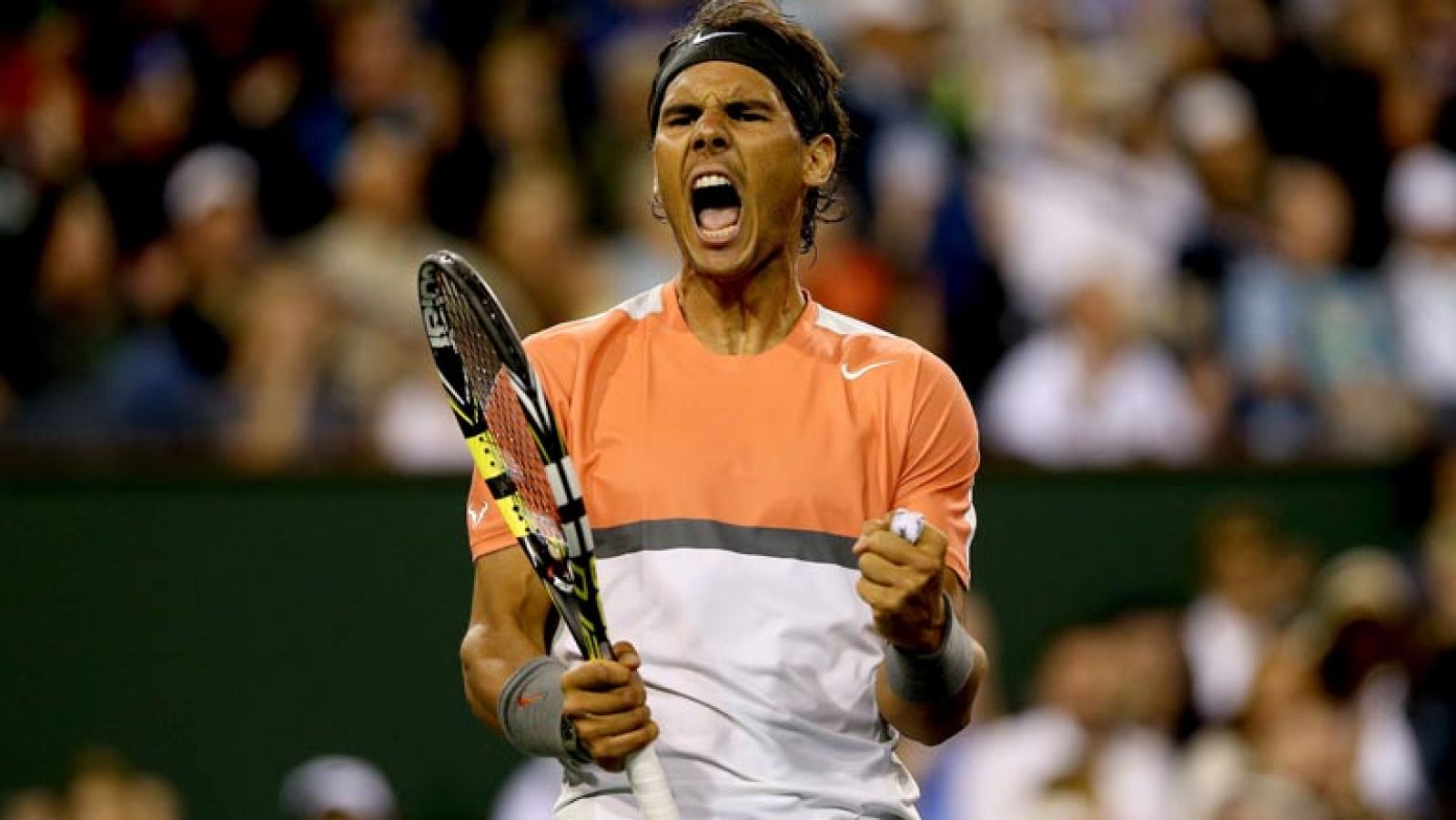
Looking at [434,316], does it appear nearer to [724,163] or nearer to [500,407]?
[500,407]

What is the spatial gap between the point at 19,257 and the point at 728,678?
533 centimetres

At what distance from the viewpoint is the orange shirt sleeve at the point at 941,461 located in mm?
3982

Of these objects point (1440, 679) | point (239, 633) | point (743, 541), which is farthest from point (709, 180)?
point (1440, 679)

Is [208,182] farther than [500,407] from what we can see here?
Yes

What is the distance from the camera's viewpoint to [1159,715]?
27.7 ft

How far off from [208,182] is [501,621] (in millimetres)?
5101

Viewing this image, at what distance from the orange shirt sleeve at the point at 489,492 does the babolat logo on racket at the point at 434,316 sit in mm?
125

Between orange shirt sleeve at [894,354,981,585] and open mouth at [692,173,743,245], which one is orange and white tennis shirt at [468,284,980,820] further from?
open mouth at [692,173,743,245]

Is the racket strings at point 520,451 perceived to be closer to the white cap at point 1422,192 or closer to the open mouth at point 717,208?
the open mouth at point 717,208

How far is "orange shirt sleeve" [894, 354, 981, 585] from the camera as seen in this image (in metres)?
3.98

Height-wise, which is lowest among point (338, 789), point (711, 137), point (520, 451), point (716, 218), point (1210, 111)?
point (338, 789)

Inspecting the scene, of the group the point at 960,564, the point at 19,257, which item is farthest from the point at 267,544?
the point at 960,564

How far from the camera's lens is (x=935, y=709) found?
384cm

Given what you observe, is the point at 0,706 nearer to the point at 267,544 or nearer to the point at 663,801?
the point at 267,544
